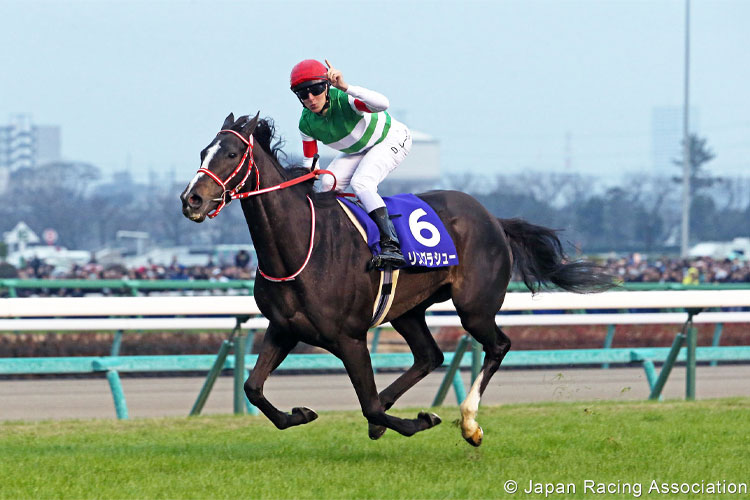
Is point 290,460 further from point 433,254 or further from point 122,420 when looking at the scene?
point 122,420

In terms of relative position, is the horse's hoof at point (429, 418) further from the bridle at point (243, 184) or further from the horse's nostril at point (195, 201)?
the horse's nostril at point (195, 201)

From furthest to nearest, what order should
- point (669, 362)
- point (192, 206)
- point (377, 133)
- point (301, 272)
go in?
1. point (669, 362)
2. point (377, 133)
3. point (301, 272)
4. point (192, 206)

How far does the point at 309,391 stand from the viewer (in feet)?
32.7

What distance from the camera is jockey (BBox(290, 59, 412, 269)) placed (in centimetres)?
520

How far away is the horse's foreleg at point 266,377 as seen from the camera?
5.09 meters

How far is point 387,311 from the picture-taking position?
17.7 ft

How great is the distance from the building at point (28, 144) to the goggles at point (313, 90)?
122 metres

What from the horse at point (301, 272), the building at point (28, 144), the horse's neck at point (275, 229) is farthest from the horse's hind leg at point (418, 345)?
the building at point (28, 144)

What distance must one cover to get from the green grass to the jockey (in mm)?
1008

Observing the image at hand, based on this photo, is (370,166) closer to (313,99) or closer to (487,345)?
(313,99)

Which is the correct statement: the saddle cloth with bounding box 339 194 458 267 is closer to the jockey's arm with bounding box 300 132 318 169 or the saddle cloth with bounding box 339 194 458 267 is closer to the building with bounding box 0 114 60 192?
the jockey's arm with bounding box 300 132 318 169

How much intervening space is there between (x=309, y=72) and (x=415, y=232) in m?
0.93

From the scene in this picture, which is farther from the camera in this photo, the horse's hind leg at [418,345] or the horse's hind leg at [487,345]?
the horse's hind leg at [418,345]

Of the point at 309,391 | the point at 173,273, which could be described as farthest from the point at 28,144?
the point at 309,391
